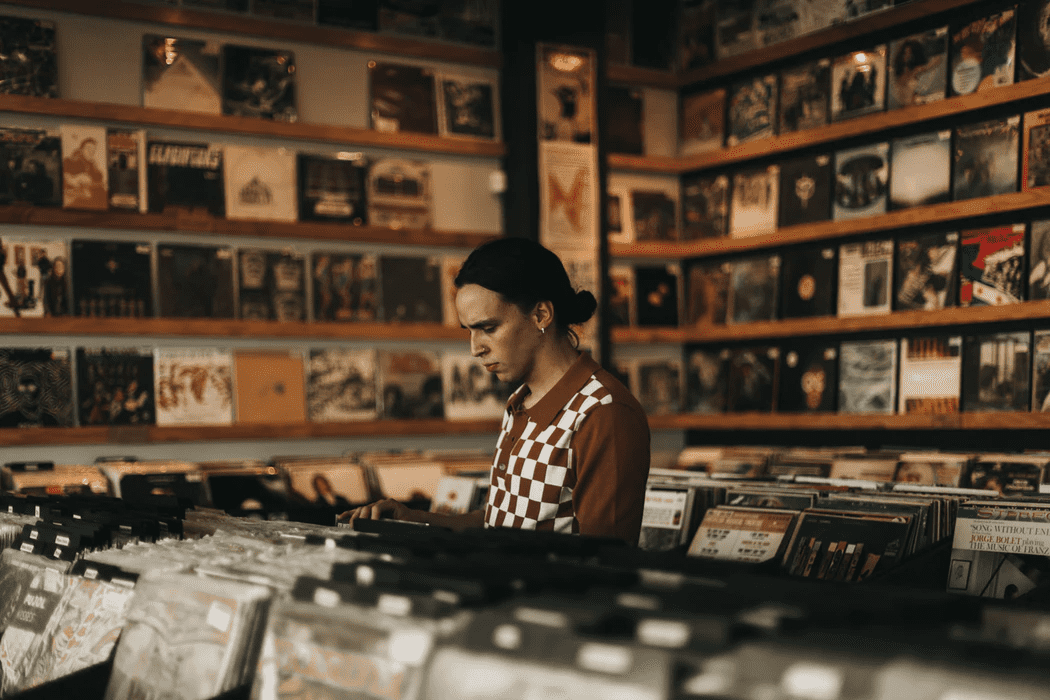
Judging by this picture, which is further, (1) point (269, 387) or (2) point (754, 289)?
(2) point (754, 289)

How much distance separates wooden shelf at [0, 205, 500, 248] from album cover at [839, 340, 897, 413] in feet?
5.62

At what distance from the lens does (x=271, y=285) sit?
4.39 metres

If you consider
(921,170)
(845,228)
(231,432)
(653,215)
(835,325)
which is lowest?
(231,432)

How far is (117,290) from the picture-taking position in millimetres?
4094

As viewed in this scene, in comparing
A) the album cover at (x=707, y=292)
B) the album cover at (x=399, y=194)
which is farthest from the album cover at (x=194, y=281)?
the album cover at (x=707, y=292)

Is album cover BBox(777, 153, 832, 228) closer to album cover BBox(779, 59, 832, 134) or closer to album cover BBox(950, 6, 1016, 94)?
album cover BBox(779, 59, 832, 134)

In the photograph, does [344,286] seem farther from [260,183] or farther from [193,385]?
[193,385]

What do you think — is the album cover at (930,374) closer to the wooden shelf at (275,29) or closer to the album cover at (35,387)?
the wooden shelf at (275,29)

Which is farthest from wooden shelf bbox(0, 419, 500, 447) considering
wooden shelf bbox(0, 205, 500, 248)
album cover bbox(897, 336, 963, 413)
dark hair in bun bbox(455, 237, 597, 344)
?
dark hair in bun bbox(455, 237, 597, 344)

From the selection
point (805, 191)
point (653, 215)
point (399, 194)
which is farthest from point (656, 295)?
point (399, 194)

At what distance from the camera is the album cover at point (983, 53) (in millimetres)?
3885

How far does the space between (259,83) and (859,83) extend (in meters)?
2.57

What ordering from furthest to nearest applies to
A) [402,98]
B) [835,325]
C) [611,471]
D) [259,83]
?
[402,98] < [835,325] < [259,83] < [611,471]

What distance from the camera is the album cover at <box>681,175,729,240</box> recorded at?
507cm
